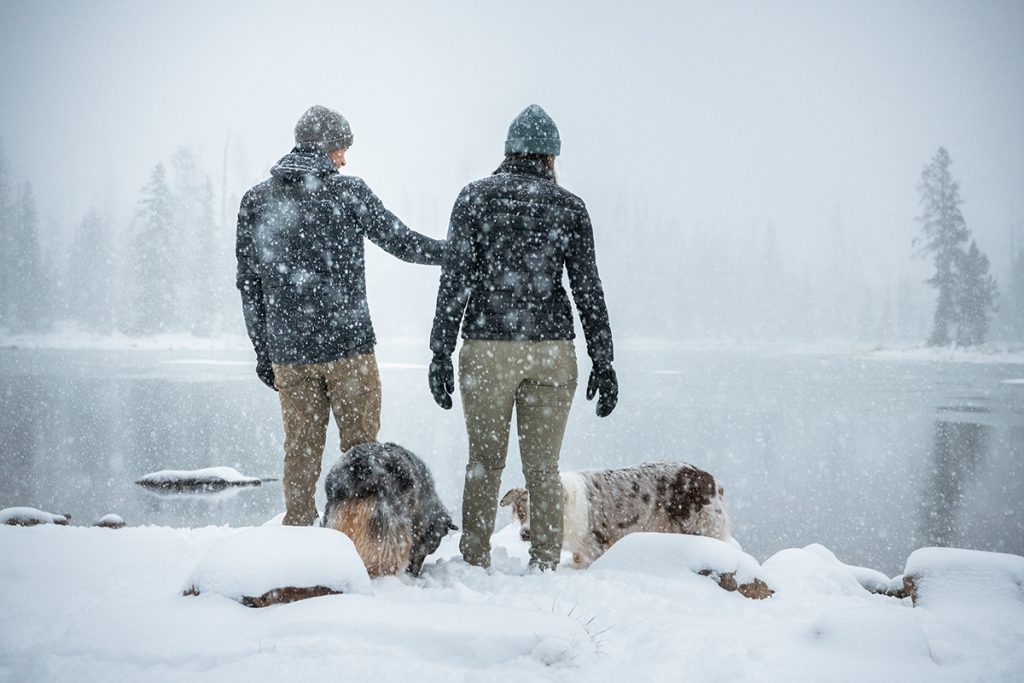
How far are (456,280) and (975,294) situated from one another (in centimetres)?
4426

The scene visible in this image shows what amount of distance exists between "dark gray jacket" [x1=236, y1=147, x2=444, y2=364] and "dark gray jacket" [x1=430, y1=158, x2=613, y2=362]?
0.84ft

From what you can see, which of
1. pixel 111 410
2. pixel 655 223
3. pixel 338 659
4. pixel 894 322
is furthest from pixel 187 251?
pixel 894 322

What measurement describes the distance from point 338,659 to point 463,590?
1.13 m

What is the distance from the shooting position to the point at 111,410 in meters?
14.9

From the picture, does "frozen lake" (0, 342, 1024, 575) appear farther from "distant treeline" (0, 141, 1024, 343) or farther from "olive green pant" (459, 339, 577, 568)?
"distant treeline" (0, 141, 1024, 343)

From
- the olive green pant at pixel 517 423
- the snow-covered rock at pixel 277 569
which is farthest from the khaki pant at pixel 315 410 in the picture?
the snow-covered rock at pixel 277 569

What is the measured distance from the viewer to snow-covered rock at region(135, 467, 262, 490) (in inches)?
327

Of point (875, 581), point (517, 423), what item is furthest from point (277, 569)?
point (875, 581)

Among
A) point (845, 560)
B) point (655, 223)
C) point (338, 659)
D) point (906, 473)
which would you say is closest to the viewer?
point (338, 659)

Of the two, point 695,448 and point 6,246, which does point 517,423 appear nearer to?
point 695,448

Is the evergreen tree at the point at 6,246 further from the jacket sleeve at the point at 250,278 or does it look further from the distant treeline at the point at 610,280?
the jacket sleeve at the point at 250,278

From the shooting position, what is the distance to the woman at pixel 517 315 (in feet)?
10.8

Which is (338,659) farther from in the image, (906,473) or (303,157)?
(906,473)

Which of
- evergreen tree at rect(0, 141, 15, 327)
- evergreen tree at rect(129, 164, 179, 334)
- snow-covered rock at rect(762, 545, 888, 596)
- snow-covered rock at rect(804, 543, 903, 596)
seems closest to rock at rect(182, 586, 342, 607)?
snow-covered rock at rect(762, 545, 888, 596)
